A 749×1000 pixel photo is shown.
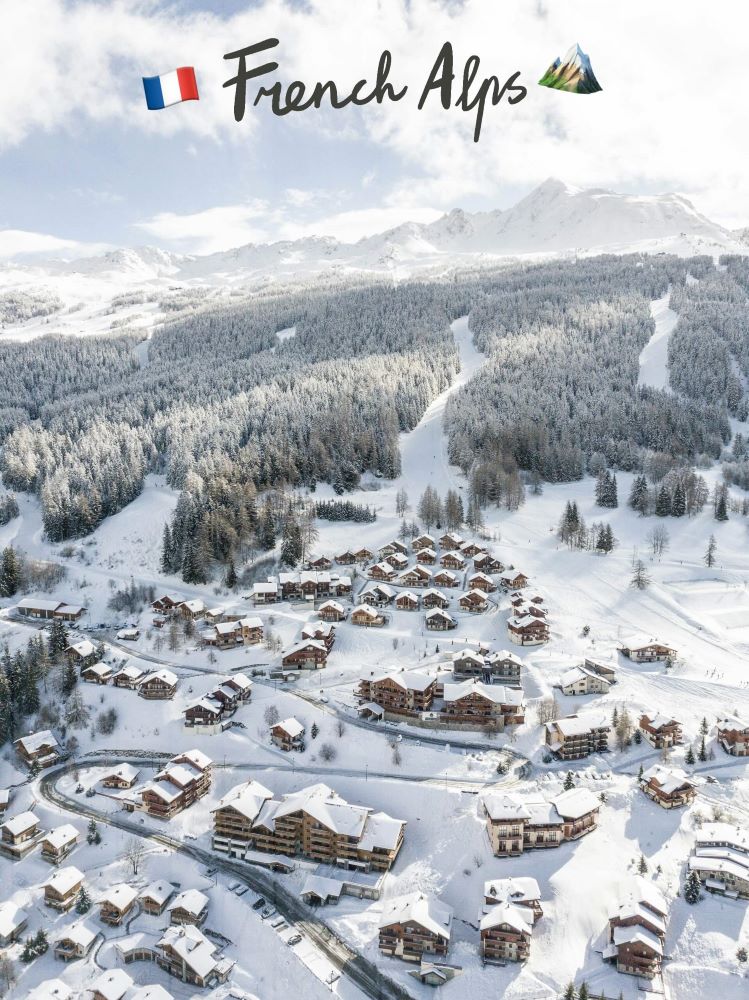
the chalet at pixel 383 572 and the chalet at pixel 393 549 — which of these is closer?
the chalet at pixel 383 572

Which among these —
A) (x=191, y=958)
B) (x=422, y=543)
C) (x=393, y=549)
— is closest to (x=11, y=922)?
(x=191, y=958)

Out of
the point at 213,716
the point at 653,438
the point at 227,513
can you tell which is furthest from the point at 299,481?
the point at 653,438

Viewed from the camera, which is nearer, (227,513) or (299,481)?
(227,513)

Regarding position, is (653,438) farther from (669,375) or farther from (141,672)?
(141,672)

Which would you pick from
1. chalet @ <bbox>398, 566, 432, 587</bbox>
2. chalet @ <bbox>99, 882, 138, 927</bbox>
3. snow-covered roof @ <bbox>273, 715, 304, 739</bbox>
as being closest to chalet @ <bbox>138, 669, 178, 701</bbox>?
snow-covered roof @ <bbox>273, 715, 304, 739</bbox>

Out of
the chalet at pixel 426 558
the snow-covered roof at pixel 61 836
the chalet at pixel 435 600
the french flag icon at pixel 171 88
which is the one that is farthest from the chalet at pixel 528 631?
the french flag icon at pixel 171 88

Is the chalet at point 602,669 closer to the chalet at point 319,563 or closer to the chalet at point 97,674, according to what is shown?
the chalet at point 319,563
